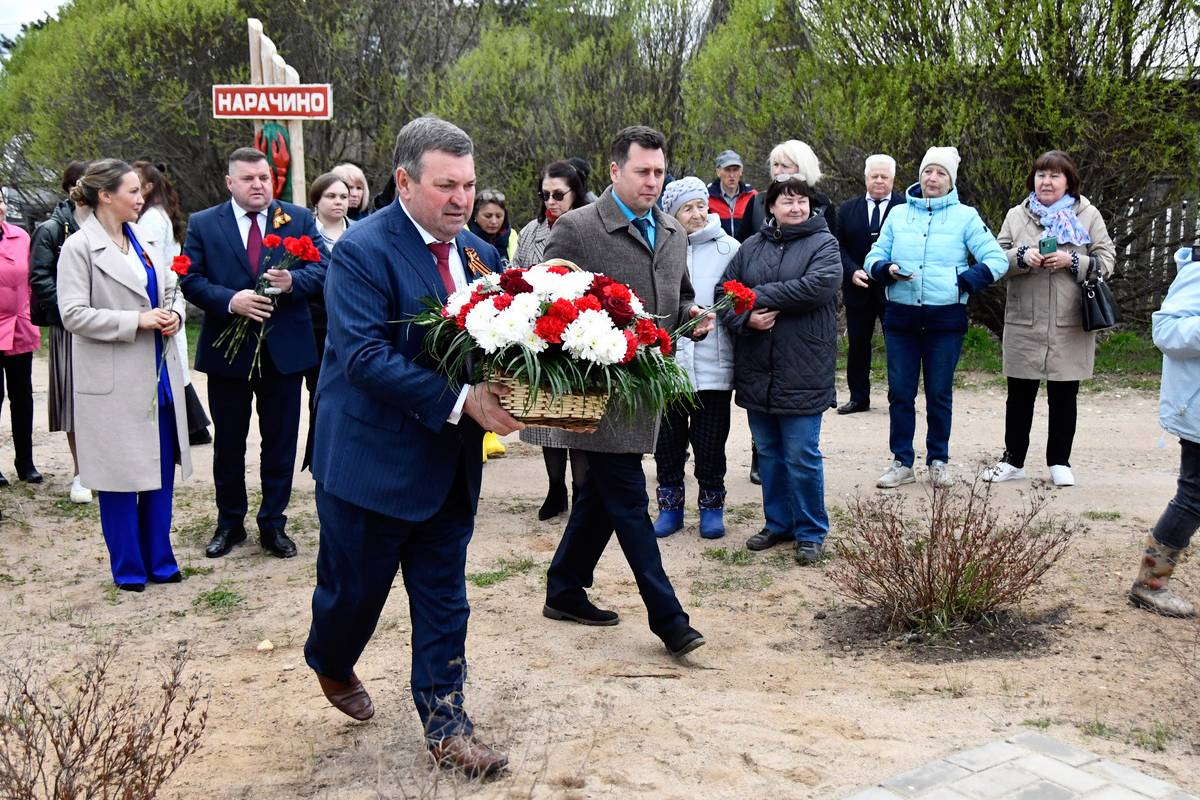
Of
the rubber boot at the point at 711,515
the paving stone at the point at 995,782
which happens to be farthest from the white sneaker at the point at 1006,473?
the paving stone at the point at 995,782

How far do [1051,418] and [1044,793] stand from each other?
4778mm

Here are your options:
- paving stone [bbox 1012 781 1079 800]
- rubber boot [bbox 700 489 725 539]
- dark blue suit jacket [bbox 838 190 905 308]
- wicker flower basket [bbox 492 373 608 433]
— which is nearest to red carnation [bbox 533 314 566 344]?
wicker flower basket [bbox 492 373 608 433]

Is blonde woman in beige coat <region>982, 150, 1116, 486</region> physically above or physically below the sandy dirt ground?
above

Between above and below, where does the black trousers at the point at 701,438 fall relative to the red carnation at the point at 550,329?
below

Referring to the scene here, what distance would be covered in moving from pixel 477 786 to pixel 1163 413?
334cm

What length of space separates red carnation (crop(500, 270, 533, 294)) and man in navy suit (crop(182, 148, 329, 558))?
3.09 metres

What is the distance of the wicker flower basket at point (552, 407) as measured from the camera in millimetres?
3703

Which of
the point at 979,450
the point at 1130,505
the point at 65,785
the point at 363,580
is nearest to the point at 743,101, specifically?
the point at 979,450

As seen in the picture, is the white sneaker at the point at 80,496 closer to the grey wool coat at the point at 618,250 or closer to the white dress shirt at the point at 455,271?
the grey wool coat at the point at 618,250

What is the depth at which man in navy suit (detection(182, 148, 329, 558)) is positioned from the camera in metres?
6.68

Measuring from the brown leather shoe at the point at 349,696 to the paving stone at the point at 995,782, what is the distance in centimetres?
207

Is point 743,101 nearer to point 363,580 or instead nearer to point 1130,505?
point 1130,505

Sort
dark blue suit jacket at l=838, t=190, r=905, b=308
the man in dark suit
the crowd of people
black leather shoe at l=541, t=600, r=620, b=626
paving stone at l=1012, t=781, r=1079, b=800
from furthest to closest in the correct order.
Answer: dark blue suit jacket at l=838, t=190, r=905, b=308, the man in dark suit, black leather shoe at l=541, t=600, r=620, b=626, the crowd of people, paving stone at l=1012, t=781, r=1079, b=800

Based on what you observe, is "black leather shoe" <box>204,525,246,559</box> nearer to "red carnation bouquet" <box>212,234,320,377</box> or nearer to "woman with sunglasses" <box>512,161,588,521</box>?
"red carnation bouquet" <box>212,234,320,377</box>
